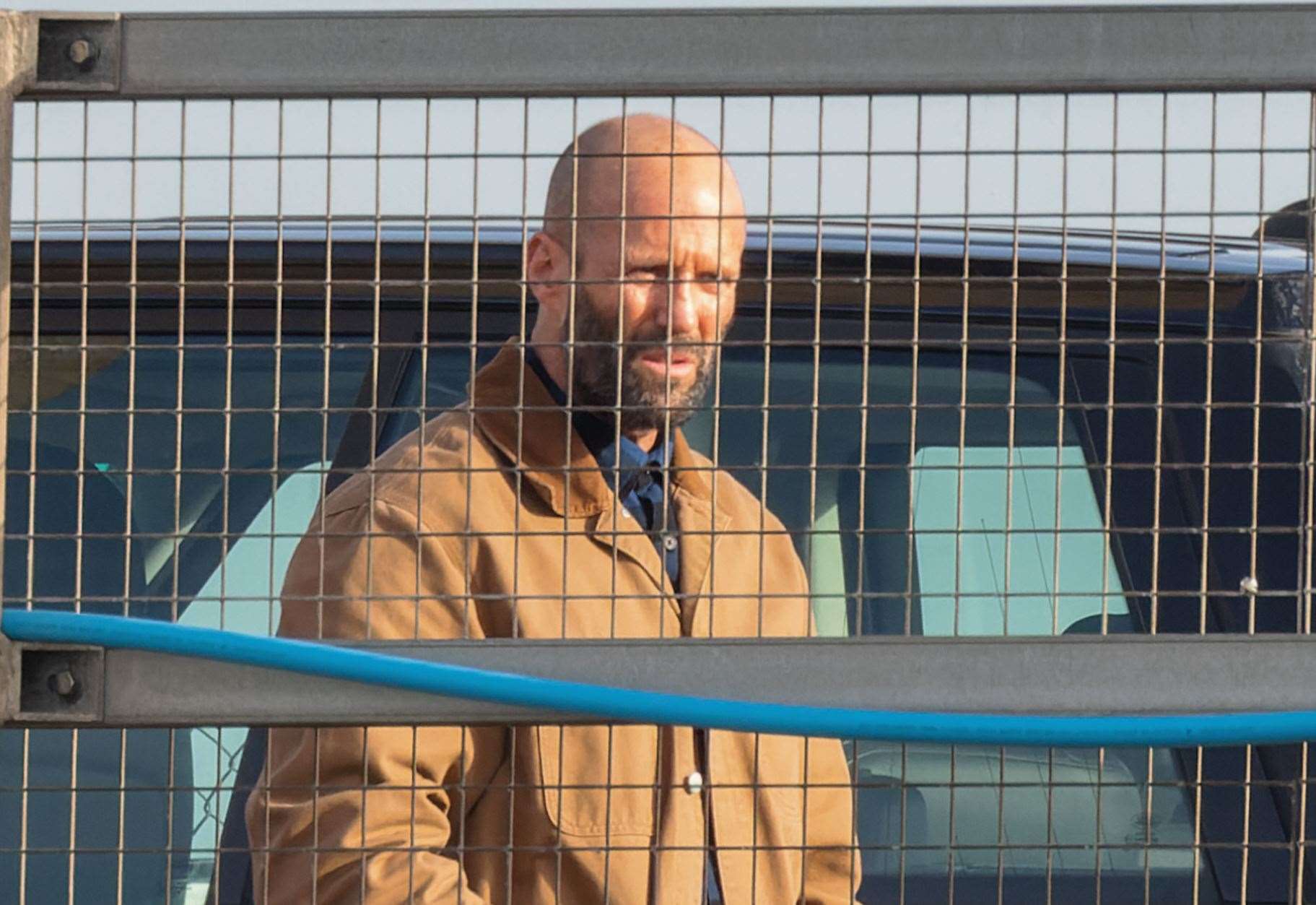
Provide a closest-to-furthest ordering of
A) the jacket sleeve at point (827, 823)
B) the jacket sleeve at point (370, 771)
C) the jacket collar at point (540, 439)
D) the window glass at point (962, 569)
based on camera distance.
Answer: the jacket sleeve at point (370, 771) < the jacket collar at point (540, 439) < the jacket sleeve at point (827, 823) < the window glass at point (962, 569)

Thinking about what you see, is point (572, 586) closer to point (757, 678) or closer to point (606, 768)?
point (606, 768)

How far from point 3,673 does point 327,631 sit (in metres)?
0.34

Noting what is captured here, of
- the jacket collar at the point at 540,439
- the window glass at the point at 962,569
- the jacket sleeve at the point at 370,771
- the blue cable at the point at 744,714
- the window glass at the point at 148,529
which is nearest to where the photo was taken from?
the blue cable at the point at 744,714

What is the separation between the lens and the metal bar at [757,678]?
1.68 m

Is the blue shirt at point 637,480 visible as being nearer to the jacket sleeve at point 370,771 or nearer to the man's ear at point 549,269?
the man's ear at point 549,269

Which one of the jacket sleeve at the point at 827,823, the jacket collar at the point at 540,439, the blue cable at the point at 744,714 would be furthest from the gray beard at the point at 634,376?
the jacket sleeve at the point at 827,823

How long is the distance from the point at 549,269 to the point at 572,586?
1.11 feet

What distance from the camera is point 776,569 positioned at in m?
2.37

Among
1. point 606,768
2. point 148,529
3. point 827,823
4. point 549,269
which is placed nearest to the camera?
point 549,269

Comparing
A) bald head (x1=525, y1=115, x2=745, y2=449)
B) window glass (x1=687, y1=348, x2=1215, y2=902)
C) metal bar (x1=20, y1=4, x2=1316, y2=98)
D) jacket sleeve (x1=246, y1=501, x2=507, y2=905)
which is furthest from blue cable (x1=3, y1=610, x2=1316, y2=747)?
window glass (x1=687, y1=348, x2=1215, y2=902)

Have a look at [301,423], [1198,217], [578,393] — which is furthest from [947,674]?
[301,423]

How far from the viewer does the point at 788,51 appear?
65.2 inches

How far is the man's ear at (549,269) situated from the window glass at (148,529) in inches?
24.4

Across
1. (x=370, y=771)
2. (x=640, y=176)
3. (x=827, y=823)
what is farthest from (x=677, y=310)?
(x=827, y=823)
